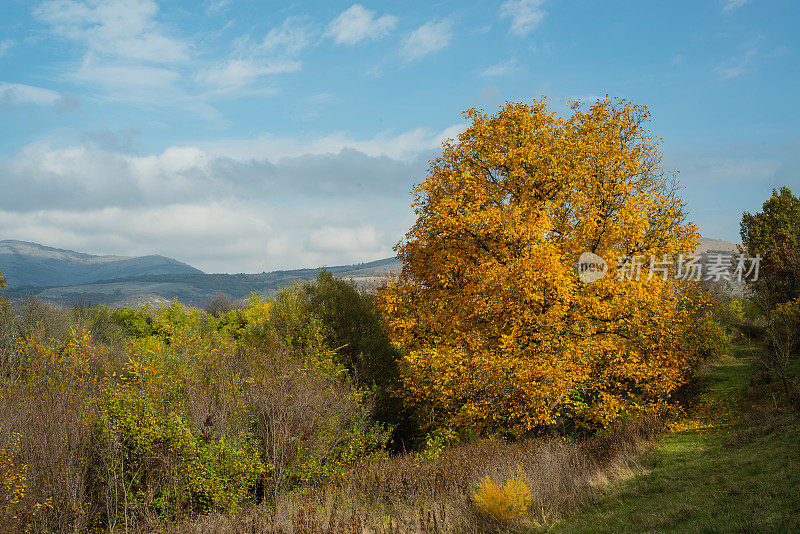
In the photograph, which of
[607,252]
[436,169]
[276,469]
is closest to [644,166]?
[607,252]

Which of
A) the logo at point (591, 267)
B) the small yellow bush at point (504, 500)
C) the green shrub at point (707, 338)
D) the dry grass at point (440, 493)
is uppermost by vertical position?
the logo at point (591, 267)

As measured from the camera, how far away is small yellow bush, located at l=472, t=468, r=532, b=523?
37.1ft

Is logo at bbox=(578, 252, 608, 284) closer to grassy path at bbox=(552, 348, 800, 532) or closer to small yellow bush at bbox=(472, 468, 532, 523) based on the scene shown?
grassy path at bbox=(552, 348, 800, 532)

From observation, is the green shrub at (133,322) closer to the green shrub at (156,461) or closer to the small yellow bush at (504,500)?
the green shrub at (156,461)

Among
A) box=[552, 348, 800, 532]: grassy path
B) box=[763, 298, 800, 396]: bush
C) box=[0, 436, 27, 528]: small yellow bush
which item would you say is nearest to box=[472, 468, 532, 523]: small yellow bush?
box=[552, 348, 800, 532]: grassy path

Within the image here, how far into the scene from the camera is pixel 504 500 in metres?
11.3

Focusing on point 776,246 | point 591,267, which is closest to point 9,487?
point 591,267

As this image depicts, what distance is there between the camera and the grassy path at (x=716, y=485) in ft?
32.4

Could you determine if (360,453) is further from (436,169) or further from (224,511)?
(436,169)

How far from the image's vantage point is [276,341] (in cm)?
2880

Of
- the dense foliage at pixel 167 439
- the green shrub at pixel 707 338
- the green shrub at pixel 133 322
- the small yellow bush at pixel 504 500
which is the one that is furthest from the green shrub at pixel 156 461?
the green shrub at pixel 133 322

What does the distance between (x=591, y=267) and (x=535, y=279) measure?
3483 millimetres

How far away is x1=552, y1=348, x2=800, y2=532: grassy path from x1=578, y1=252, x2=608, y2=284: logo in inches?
258

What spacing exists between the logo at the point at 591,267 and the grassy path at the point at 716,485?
258 inches
